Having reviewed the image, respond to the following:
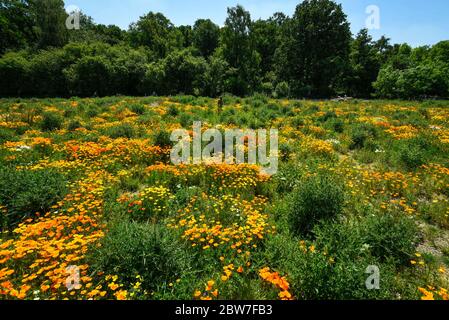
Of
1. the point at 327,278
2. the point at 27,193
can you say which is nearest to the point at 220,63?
the point at 27,193

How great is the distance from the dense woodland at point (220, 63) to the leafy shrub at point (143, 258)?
32354 millimetres

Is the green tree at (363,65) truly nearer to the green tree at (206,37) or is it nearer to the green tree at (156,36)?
the green tree at (206,37)

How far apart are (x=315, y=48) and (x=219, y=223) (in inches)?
1754

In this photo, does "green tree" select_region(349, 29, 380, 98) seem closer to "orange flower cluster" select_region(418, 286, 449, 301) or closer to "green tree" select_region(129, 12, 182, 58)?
"green tree" select_region(129, 12, 182, 58)

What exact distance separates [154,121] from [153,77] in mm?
24532

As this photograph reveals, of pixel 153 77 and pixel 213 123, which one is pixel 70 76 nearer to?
pixel 153 77

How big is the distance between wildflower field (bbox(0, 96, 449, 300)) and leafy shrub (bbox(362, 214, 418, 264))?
0.02 meters

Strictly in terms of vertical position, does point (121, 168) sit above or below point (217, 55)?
below

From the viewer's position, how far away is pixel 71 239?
4.55 meters

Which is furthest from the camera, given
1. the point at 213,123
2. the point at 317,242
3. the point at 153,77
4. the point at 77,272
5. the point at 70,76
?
the point at 153,77

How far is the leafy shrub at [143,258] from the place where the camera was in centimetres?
363

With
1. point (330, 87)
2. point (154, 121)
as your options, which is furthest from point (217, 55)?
point (154, 121)

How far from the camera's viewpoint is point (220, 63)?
120 feet
